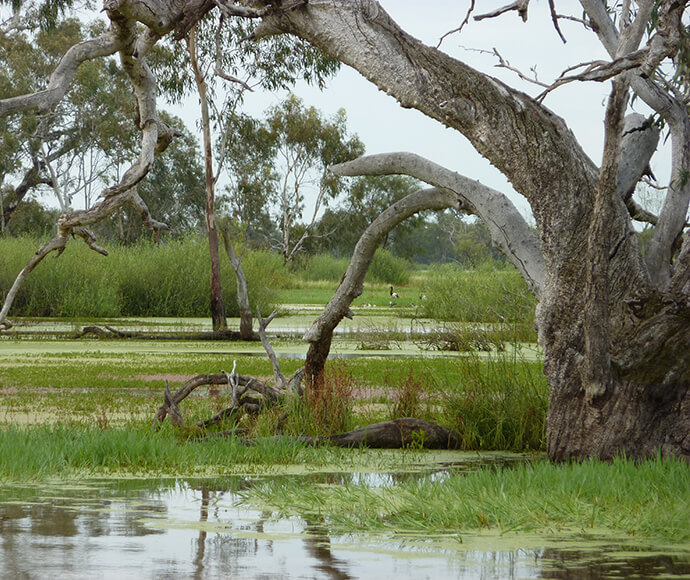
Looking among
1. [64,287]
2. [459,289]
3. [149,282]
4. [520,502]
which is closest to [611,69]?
[520,502]

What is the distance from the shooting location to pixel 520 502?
5.63 meters

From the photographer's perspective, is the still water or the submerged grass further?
the submerged grass

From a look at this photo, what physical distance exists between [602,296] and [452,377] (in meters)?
7.15

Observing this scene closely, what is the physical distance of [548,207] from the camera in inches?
287

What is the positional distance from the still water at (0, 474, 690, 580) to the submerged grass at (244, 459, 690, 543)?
0.19m

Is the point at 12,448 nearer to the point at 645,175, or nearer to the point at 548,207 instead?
the point at 548,207

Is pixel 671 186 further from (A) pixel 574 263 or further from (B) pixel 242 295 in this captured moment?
(B) pixel 242 295

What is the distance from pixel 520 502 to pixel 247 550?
5.46 ft

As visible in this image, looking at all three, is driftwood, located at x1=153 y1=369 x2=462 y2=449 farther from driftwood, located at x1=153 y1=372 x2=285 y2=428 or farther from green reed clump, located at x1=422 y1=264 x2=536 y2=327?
green reed clump, located at x1=422 y1=264 x2=536 y2=327

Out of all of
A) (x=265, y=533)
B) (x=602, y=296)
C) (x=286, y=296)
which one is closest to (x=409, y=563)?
(x=265, y=533)

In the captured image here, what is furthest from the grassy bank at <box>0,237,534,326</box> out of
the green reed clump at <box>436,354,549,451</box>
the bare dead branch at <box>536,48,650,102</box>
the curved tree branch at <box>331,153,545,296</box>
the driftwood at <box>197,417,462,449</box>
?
the bare dead branch at <box>536,48,650,102</box>

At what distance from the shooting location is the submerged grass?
5270 mm

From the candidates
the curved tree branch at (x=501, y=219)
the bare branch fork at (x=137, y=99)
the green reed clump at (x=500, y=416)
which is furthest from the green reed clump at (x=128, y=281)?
the curved tree branch at (x=501, y=219)

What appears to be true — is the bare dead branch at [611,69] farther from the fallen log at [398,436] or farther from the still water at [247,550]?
the fallen log at [398,436]
